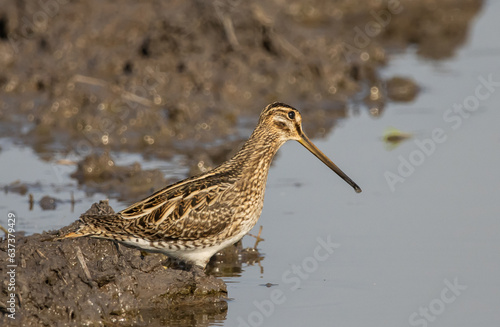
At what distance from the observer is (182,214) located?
23.4 feet

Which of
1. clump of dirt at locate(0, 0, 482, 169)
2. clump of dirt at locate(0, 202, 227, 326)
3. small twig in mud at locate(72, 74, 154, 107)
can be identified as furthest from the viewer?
small twig in mud at locate(72, 74, 154, 107)

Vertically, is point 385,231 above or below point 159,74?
below

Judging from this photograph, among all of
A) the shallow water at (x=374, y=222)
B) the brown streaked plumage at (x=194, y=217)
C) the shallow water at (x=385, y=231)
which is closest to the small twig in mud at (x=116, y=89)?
the shallow water at (x=374, y=222)

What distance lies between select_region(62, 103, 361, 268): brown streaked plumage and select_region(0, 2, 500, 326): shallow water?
51cm

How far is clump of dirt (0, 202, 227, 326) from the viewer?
21.6 feet

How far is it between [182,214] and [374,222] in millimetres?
2250

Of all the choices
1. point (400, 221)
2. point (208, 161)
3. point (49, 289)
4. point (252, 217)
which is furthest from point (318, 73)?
point (49, 289)

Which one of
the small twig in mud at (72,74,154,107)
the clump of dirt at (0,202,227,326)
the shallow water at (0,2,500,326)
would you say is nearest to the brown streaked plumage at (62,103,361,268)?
the clump of dirt at (0,202,227,326)

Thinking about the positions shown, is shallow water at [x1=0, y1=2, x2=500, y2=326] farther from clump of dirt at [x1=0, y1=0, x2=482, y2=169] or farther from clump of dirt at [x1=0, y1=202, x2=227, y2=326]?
clump of dirt at [x1=0, y1=0, x2=482, y2=169]

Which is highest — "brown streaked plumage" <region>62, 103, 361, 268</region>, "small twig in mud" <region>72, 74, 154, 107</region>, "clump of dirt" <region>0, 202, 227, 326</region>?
"small twig in mud" <region>72, 74, 154, 107</region>

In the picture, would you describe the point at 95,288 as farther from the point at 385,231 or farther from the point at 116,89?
the point at 116,89

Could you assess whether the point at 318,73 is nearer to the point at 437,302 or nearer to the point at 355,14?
the point at 355,14

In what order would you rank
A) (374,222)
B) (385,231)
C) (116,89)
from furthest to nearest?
(116,89), (374,222), (385,231)

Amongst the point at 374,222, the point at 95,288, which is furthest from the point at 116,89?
the point at 95,288
